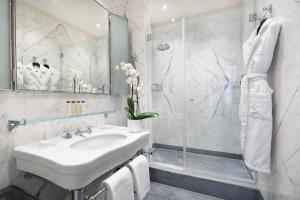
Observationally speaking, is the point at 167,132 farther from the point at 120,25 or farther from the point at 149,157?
the point at 120,25

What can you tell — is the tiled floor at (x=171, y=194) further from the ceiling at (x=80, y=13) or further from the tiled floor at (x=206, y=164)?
the ceiling at (x=80, y=13)

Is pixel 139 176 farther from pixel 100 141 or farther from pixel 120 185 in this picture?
pixel 100 141

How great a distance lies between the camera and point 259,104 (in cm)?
114

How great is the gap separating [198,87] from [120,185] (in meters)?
1.94

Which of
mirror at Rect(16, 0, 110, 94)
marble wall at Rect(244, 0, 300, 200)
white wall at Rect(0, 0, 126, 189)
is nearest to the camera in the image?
marble wall at Rect(244, 0, 300, 200)

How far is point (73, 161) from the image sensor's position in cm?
74

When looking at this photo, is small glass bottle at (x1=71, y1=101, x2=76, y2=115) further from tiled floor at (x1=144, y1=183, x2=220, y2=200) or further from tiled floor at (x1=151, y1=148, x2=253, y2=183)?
tiled floor at (x1=151, y1=148, x2=253, y2=183)

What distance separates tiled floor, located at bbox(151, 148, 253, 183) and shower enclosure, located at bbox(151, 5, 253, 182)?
1 cm

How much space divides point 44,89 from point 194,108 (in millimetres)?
2030

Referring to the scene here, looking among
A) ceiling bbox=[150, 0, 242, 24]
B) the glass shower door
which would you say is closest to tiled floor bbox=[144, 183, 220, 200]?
the glass shower door

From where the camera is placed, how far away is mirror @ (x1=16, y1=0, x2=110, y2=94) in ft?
3.53

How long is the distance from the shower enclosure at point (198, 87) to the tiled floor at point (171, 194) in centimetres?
44

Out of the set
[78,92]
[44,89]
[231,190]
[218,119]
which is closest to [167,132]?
[218,119]

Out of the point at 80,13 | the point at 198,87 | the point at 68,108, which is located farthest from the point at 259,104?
the point at 80,13
